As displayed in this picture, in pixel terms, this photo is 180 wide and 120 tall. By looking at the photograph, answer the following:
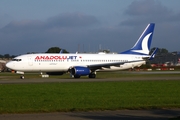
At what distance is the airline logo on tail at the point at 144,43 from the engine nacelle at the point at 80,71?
10.5m

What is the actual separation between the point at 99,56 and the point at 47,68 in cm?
746

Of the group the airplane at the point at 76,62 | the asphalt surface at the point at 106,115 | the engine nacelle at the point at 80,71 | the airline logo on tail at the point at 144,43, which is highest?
the airline logo on tail at the point at 144,43

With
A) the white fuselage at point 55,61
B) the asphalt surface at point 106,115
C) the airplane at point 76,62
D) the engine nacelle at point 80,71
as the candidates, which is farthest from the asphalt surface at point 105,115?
the white fuselage at point 55,61

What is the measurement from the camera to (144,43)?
58.1 m

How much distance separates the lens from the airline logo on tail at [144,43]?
5762 centimetres

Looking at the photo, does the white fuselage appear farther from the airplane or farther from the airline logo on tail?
the airline logo on tail

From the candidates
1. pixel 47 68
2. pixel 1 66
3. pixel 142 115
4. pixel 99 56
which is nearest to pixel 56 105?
pixel 142 115

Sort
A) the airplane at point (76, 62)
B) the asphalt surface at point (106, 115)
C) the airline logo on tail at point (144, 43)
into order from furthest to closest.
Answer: the airline logo on tail at point (144, 43), the airplane at point (76, 62), the asphalt surface at point (106, 115)

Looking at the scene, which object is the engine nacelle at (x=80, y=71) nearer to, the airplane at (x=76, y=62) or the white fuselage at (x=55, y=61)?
the airplane at (x=76, y=62)

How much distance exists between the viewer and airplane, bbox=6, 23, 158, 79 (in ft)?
160

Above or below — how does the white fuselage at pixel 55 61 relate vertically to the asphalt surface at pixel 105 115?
above

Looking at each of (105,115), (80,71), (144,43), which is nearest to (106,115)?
(105,115)

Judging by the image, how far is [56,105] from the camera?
1836 centimetres

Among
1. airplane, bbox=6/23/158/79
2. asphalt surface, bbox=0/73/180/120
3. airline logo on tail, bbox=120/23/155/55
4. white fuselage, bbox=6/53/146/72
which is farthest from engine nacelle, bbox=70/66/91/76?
asphalt surface, bbox=0/73/180/120
